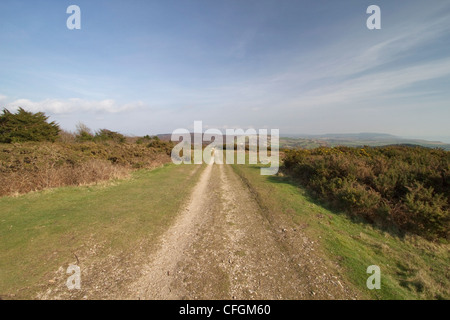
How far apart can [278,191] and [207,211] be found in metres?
5.37

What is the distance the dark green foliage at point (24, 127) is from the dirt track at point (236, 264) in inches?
898

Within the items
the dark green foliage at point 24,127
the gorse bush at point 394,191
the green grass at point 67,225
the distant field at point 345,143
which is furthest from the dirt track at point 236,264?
the dark green foliage at point 24,127

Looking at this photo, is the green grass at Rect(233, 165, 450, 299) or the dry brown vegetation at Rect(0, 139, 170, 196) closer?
the green grass at Rect(233, 165, 450, 299)

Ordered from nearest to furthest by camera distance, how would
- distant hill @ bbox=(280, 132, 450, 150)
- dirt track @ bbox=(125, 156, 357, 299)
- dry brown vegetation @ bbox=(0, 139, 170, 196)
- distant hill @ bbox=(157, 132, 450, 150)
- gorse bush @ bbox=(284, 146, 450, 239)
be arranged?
dirt track @ bbox=(125, 156, 357, 299)
gorse bush @ bbox=(284, 146, 450, 239)
dry brown vegetation @ bbox=(0, 139, 170, 196)
distant hill @ bbox=(157, 132, 450, 150)
distant hill @ bbox=(280, 132, 450, 150)

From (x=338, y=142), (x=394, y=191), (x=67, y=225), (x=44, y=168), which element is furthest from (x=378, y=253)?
(x=338, y=142)

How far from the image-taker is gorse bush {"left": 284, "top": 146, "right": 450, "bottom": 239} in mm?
6977

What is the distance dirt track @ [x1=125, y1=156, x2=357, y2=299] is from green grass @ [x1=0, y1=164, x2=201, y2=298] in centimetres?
134

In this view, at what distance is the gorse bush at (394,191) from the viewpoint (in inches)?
275

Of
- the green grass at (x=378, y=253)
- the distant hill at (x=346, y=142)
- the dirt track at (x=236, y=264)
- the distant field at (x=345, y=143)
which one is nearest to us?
the dirt track at (x=236, y=264)

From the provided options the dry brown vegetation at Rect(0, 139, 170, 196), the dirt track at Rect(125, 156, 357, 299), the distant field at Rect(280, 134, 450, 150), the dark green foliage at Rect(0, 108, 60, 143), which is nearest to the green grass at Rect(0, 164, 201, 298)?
the dry brown vegetation at Rect(0, 139, 170, 196)

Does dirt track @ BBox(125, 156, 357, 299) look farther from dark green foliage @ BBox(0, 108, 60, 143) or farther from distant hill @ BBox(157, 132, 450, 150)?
dark green foliage @ BBox(0, 108, 60, 143)

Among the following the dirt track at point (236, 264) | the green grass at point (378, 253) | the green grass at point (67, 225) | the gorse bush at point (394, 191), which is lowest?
the green grass at point (378, 253)

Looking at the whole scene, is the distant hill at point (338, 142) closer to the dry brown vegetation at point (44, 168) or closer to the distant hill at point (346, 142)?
the distant hill at point (346, 142)

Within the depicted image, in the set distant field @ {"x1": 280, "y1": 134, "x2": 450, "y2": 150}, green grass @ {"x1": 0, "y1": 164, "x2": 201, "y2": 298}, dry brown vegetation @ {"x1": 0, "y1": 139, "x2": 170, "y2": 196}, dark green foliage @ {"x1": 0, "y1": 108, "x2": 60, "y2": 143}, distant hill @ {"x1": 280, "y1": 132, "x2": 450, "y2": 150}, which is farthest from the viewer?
distant hill @ {"x1": 280, "y1": 132, "x2": 450, "y2": 150}
